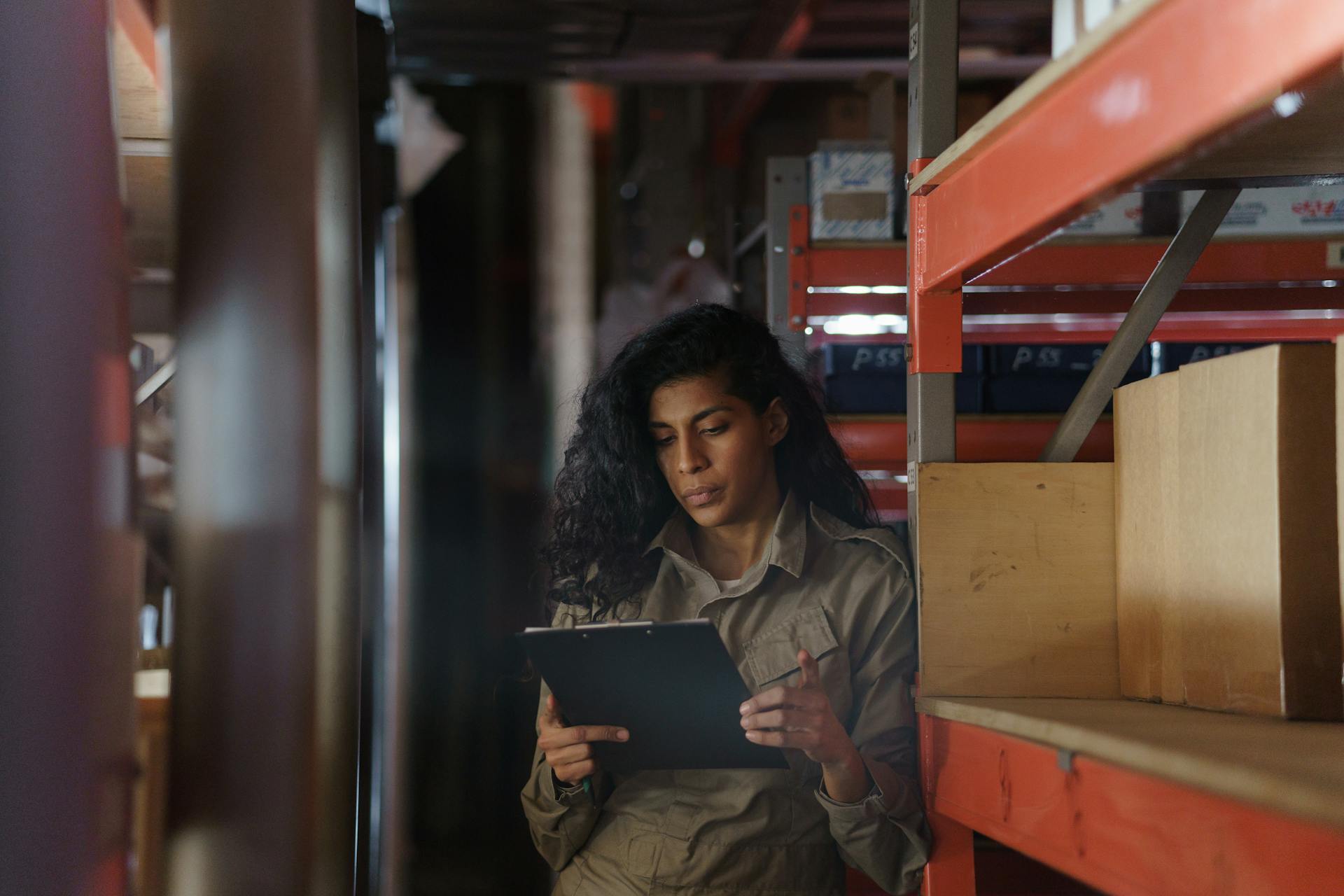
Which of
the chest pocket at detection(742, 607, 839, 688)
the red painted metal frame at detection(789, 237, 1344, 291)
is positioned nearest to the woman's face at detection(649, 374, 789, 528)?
the chest pocket at detection(742, 607, 839, 688)

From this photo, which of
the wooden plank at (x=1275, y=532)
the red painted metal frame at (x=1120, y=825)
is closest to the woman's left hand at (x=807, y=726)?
the red painted metal frame at (x=1120, y=825)

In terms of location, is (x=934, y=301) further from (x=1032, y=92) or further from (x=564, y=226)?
(x=564, y=226)

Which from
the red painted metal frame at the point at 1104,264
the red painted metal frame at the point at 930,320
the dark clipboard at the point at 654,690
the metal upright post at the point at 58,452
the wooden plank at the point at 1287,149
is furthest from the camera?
the red painted metal frame at the point at 1104,264

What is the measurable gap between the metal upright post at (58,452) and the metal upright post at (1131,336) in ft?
4.30

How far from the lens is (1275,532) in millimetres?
1148

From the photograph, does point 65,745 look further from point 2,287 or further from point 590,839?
point 590,839

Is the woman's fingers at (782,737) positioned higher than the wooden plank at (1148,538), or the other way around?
the wooden plank at (1148,538)

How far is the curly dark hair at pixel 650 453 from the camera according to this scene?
184cm

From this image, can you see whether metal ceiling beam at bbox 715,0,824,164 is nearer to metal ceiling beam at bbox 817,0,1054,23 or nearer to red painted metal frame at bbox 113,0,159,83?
metal ceiling beam at bbox 817,0,1054,23

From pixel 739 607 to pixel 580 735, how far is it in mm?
335

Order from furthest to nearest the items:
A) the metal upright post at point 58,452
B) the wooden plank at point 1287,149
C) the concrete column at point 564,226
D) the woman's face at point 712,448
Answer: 1. the concrete column at point 564,226
2. the woman's face at point 712,448
3. the metal upright post at point 58,452
4. the wooden plank at point 1287,149

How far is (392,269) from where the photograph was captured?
417cm

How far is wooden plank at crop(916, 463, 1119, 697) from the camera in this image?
1531 mm

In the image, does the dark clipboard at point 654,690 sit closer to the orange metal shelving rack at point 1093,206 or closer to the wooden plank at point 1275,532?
the orange metal shelving rack at point 1093,206
